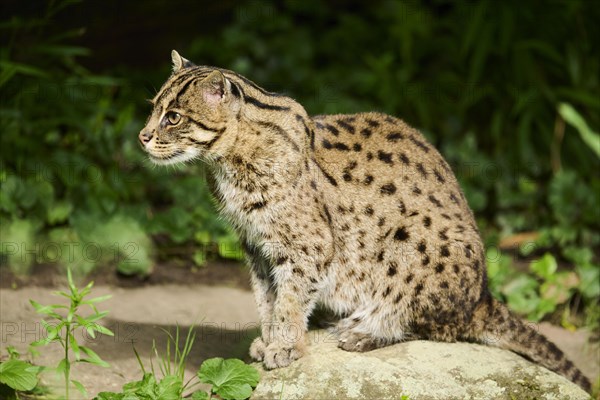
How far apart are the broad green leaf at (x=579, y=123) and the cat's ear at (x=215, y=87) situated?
14.8 feet

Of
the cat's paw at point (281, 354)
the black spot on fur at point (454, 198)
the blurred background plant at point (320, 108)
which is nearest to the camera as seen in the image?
the cat's paw at point (281, 354)

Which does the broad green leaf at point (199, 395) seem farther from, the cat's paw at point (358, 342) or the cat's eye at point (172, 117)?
the cat's eye at point (172, 117)

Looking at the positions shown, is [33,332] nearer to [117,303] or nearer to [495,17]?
[117,303]

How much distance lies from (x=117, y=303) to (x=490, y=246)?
3.72 metres

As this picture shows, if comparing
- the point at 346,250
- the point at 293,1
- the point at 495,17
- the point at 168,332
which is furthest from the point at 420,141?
the point at 293,1

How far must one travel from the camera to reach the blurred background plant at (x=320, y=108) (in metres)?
7.55

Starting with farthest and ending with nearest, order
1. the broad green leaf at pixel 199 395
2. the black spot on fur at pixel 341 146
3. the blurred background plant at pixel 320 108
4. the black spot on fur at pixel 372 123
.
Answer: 1. the blurred background plant at pixel 320 108
2. the black spot on fur at pixel 372 123
3. the black spot on fur at pixel 341 146
4. the broad green leaf at pixel 199 395

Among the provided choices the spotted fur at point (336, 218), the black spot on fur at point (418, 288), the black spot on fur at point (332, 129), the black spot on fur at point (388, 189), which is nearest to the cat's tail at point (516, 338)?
the spotted fur at point (336, 218)

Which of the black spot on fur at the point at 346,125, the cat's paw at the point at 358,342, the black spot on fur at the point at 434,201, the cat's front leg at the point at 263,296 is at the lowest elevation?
the cat's paw at the point at 358,342

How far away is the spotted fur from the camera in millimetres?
5543

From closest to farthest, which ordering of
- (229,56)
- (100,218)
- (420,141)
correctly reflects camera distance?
(420,141)
(100,218)
(229,56)

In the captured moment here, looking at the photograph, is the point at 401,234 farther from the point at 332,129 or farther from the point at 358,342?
the point at 332,129

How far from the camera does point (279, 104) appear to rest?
5719 millimetres

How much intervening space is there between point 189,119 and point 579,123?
471 centimetres
